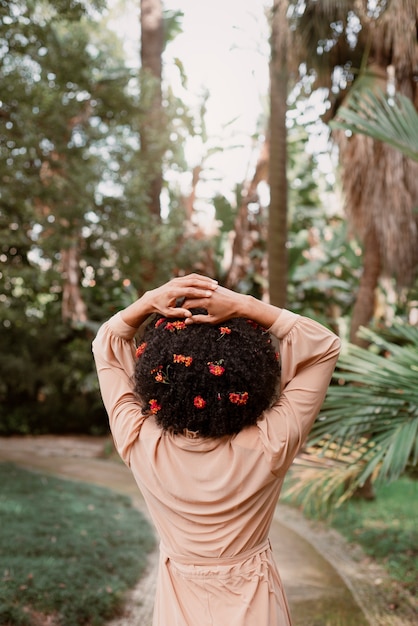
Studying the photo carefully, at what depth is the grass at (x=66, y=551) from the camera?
451cm

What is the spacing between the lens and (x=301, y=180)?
15.0m

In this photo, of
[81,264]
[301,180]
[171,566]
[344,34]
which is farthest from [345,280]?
[171,566]

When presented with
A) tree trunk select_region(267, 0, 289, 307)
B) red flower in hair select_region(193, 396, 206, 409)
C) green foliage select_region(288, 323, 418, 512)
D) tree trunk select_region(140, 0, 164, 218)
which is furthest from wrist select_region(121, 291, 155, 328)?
tree trunk select_region(140, 0, 164, 218)

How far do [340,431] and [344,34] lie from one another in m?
5.50

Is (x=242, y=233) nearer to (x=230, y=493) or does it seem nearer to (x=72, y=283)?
(x=72, y=283)

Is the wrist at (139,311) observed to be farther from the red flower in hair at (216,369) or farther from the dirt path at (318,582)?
the dirt path at (318,582)

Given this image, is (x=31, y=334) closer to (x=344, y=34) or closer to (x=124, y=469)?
(x=124, y=469)

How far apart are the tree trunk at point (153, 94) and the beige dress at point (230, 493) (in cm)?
899

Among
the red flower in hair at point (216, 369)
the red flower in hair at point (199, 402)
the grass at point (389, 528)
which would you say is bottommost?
the grass at point (389, 528)

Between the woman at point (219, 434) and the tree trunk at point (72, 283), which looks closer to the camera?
the woman at point (219, 434)

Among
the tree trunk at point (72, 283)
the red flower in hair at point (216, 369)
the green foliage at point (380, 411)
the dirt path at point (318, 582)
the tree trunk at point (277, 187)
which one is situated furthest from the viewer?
the tree trunk at point (72, 283)

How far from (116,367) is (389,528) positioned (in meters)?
6.11

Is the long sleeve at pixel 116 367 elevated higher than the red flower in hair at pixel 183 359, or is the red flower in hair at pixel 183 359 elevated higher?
the red flower in hair at pixel 183 359

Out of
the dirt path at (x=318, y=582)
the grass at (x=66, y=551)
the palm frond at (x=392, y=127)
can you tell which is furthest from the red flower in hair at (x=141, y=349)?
the dirt path at (x=318, y=582)
